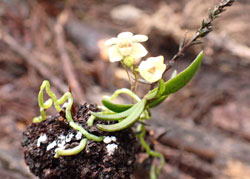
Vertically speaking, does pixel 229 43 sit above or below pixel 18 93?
above

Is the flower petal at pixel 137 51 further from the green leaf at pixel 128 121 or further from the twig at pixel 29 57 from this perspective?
the twig at pixel 29 57

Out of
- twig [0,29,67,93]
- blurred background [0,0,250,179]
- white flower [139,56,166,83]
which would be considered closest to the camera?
white flower [139,56,166,83]

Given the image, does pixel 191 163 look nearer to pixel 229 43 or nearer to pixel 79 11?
pixel 229 43

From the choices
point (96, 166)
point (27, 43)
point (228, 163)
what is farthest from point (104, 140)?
point (27, 43)

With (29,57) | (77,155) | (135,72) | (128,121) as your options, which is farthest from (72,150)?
(29,57)

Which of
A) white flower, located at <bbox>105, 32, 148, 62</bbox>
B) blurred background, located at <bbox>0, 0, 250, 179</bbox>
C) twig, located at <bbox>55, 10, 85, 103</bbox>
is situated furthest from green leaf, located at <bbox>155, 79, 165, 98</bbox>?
twig, located at <bbox>55, 10, 85, 103</bbox>

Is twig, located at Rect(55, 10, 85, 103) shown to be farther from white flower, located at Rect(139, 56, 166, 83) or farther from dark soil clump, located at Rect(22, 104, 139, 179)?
white flower, located at Rect(139, 56, 166, 83)
